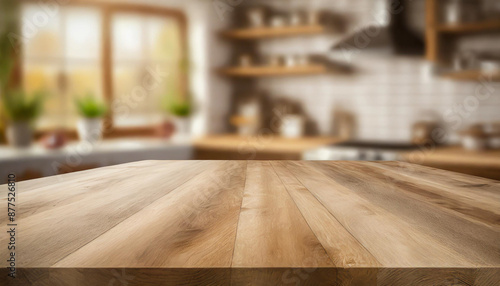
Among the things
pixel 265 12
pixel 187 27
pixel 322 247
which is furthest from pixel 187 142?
pixel 322 247

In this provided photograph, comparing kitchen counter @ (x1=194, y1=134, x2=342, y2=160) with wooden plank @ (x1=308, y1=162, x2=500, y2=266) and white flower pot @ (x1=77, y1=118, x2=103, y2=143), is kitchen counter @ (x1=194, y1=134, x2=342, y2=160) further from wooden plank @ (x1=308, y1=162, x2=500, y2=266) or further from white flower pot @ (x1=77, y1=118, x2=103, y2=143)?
wooden plank @ (x1=308, y1=162, x2=500, y2=266)

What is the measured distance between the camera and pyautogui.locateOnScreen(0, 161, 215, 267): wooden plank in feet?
1.87

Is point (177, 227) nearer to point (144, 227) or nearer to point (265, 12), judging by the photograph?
point (144, 227)

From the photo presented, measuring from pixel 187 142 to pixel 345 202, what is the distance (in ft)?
8.82

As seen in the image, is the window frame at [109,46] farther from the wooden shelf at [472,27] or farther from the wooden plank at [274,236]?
the wooden plank at [274,236]

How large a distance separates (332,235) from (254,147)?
2713mm

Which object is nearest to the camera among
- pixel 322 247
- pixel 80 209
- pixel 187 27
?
pixel 322 247

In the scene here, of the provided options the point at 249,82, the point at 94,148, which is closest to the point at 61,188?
the point at 94,148

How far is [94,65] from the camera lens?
137 inches

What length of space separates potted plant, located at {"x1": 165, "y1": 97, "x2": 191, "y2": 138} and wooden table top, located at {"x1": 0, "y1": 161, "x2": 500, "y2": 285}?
8.42 feet

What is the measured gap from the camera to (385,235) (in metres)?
Answer: 0.62

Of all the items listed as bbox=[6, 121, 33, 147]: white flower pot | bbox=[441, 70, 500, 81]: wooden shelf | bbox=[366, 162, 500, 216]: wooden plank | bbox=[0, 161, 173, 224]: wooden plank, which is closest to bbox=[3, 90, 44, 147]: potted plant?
bbox=[6, 121, 33, 147]: white flower pot

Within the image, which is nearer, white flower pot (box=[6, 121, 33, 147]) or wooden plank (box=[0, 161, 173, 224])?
wooden plank (box=[0, 161, 173, 224])

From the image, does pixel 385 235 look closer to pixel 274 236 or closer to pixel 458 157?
pixel 274 236
